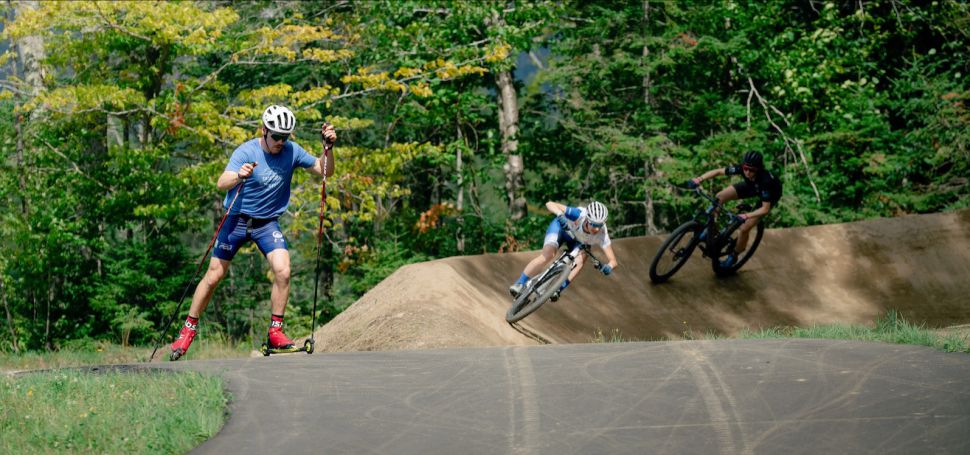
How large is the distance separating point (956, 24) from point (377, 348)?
57.2 ft

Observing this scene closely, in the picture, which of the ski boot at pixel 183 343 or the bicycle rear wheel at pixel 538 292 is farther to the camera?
the bicycle rear wheel at pixel 538 292

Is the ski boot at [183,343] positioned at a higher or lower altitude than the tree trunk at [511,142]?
lower

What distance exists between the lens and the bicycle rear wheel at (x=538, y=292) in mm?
11789

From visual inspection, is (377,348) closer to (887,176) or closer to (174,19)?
→ (174,19)

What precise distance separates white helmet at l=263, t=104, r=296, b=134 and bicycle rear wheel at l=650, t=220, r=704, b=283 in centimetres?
631

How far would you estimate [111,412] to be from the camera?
6594 millimetres

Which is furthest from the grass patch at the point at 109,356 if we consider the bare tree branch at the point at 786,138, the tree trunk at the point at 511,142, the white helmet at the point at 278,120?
the bare tree branch at the point at 786,138

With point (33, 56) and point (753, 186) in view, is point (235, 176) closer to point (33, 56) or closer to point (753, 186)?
point (753, 186)

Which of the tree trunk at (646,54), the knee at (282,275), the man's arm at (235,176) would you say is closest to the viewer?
the man's arm at (235,176)

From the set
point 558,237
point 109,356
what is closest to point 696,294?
point 558,237

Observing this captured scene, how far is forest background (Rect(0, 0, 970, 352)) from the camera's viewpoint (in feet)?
58.1

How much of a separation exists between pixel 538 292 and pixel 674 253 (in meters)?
2.99

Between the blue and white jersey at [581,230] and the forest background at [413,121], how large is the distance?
6629 millimetres

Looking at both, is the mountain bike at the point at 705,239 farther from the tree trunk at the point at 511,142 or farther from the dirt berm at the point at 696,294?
the tree trunk at the point at 511,142
